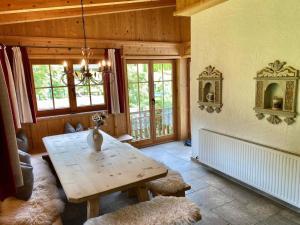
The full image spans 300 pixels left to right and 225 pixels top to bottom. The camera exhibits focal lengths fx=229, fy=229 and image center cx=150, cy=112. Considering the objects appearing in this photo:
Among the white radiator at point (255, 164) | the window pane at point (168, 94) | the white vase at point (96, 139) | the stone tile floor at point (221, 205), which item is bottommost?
the stone tile floor at point (221, 205)

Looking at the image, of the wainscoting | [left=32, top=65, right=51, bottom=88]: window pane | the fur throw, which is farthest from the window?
the fur throw

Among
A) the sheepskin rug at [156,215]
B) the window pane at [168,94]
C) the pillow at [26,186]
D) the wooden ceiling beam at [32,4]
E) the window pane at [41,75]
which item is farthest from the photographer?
the window pane at [168,94]

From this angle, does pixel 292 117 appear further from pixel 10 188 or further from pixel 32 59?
pixel 32 59

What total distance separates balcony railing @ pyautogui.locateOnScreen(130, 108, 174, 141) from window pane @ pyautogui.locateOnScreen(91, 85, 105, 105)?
0.74m

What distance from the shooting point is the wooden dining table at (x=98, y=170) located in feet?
6.15

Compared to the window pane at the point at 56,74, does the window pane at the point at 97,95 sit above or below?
below

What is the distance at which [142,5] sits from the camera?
392cm

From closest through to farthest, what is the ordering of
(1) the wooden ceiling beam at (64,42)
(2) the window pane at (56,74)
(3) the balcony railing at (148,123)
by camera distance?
(1) the wooden ceiling beam at (64,42) → (2) the window pane at (56,74) → (3) the balcony railing at (148,123)

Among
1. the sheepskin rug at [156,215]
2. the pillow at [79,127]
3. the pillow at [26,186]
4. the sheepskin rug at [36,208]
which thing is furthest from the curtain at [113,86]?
the sheepskin rug at [156,215]

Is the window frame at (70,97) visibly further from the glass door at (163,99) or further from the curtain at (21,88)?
the glass door at (163,99)

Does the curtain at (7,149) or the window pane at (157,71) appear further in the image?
the window pane at (157,71)

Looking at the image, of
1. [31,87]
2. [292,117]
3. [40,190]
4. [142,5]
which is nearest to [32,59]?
[31,87]

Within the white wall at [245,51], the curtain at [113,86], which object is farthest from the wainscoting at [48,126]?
the white wall at [245,51]

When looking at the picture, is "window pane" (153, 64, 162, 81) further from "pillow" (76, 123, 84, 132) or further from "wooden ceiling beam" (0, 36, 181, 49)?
"pillow" (76, 123, 84, 132)
